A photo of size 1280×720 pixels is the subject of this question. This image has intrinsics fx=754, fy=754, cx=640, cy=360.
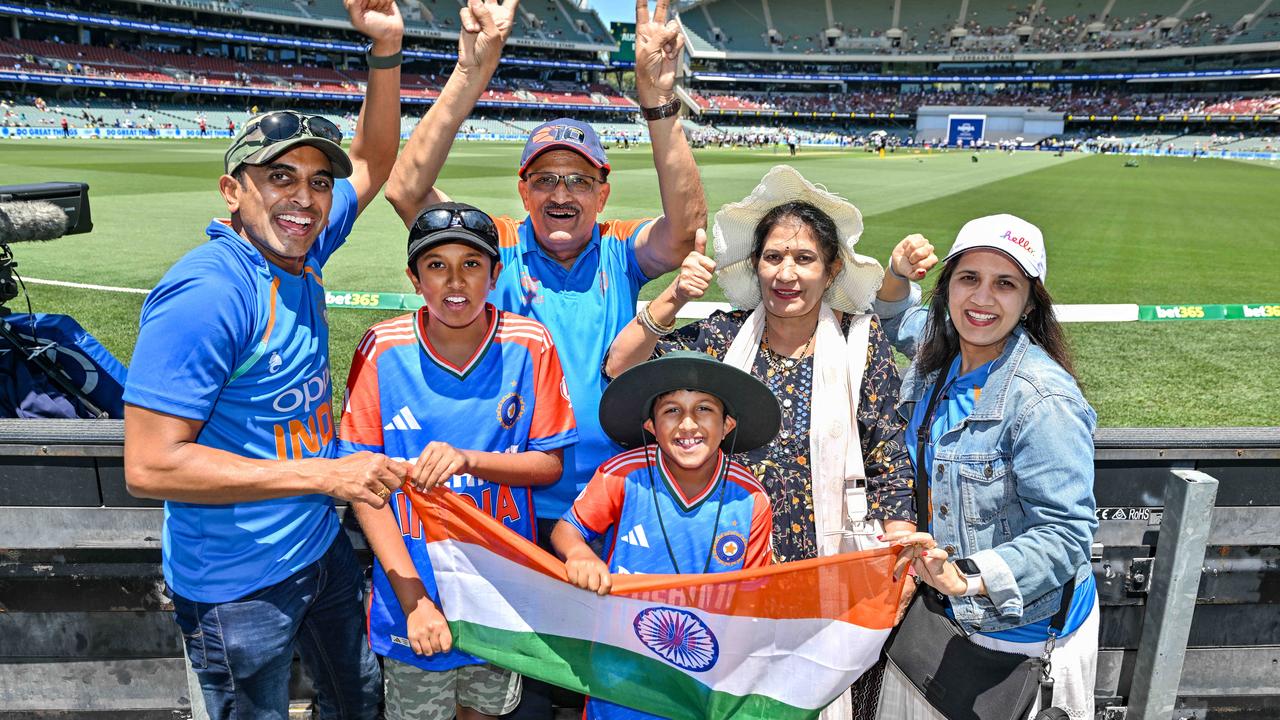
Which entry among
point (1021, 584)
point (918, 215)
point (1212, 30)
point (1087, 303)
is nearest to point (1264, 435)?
point (1021, 584)

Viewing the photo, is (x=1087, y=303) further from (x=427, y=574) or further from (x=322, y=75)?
(x=322, y=75)

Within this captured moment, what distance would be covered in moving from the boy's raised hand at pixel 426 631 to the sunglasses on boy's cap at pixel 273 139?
4.98ft

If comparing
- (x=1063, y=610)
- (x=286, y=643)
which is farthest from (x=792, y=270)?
(x=286, y=643)

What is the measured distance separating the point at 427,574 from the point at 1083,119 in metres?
90.9

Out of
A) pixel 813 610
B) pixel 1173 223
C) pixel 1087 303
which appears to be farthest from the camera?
pixel 1173 223

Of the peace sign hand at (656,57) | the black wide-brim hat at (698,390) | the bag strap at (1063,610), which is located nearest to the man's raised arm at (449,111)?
the peace sign hand at (656,57)

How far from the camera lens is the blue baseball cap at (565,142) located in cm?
290

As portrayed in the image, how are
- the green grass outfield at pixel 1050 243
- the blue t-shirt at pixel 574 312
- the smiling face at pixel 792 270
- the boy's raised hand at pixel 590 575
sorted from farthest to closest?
the green grass outfield at pixel 1050 243, the blue t-shirt at pixel 574 312, the smiling face at pixel 792 270, the boy's raised hand at pixel 590 575

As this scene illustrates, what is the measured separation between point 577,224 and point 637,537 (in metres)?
1.26

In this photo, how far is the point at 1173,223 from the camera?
18.3 m

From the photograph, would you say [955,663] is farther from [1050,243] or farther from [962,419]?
[1050,243]

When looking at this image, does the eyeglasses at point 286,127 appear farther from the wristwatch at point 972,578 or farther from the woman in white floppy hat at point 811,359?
the wristwatch at point 972,578

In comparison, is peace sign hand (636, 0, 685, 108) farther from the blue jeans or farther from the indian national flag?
the blue jeans

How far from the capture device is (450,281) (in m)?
2.49
